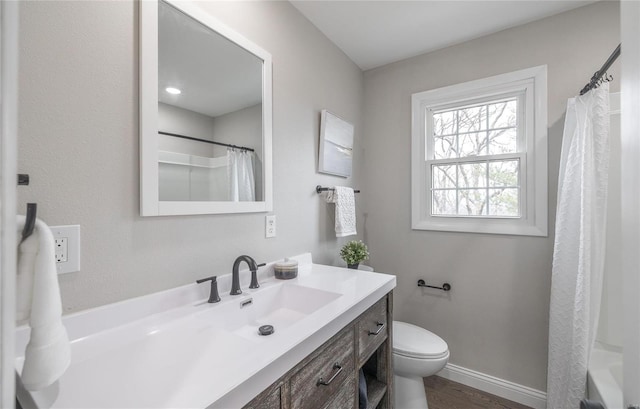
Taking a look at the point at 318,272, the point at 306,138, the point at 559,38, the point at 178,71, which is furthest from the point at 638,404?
the point at 559,38

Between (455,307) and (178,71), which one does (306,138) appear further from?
(455,307)

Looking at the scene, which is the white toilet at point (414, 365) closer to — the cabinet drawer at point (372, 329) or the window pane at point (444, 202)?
the cabinet drawer at point (372, 329)

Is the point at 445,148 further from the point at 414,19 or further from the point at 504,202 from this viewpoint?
the point at 414,19

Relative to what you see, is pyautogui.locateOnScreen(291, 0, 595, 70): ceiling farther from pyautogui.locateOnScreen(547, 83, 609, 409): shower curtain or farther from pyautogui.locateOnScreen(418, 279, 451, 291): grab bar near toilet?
pyautogui.locateOnScreen(418, 279, 451, 291): grab bar near toilet

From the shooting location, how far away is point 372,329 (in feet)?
4.17

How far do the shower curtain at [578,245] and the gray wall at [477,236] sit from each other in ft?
0.74

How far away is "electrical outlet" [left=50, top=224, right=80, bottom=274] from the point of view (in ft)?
2.49

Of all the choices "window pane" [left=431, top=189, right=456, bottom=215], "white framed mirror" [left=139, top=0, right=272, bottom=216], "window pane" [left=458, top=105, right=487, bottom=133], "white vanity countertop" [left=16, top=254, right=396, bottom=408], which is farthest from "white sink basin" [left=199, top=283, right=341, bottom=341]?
"window pane" [left=458, top=105, right=487, bottom=133]

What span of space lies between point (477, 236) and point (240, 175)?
1.69 meters

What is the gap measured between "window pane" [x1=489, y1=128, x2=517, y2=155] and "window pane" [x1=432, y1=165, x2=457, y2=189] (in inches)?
11.1

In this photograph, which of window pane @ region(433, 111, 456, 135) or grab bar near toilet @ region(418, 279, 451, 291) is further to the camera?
window pane @ region(433, 111, 456, 135)

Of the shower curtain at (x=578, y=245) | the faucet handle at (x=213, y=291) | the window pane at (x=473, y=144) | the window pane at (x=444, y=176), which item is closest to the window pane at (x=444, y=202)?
the window pane at (x=444, y=176)

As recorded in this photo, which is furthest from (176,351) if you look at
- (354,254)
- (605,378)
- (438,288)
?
(605,378)

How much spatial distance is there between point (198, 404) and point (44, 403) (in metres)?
0.29
